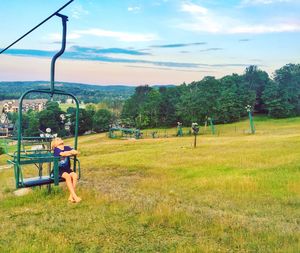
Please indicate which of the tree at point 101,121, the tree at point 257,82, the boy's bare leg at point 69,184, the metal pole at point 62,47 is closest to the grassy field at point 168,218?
the boy's bare leg at point 69,184

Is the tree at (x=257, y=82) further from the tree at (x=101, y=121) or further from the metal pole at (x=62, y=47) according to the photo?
the metal pole at (x=62, y=47)

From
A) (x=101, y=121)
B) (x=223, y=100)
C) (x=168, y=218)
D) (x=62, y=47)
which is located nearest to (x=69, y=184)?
(x=168, y=218)

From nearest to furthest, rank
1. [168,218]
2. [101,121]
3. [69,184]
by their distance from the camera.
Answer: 1. [168,218]
2. [69,184]
3. [101,121]

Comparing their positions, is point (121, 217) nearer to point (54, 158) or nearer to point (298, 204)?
point (54, 158)

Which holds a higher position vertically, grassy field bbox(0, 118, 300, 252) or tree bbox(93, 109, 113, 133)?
grassy field bbox(0, 118, 300, 252)

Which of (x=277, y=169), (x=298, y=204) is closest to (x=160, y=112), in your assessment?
(x=277, y=169)

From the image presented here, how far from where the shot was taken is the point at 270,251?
7211 mm

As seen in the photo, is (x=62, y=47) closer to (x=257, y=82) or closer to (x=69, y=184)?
(x=69, y=184)

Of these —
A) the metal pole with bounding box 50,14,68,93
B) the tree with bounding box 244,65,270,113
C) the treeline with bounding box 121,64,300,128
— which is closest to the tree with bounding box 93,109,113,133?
the treeline with bounding box 121,64,300,128

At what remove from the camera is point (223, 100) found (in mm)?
101875

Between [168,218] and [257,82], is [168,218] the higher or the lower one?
the lower one

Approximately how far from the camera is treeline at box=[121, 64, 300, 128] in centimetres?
9050

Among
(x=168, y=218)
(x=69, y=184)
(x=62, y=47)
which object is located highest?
(x=62, y=47)

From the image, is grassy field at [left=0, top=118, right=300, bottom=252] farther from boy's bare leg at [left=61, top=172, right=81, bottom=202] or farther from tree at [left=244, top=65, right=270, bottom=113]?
tree at [left=244, top=65, right=270, bottom=113]
